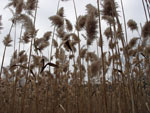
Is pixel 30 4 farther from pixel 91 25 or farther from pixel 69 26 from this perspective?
pixel 91 25

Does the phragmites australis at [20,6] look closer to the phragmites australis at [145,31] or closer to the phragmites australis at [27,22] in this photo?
the phragmites australis at [27,22]

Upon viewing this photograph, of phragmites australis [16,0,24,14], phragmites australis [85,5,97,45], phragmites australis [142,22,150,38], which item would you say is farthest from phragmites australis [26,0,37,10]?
phragmites australis [142,22,150,38]

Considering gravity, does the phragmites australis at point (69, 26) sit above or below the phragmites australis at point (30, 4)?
below

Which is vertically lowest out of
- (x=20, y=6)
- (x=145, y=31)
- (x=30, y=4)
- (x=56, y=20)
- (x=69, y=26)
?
(x=145, y=31)

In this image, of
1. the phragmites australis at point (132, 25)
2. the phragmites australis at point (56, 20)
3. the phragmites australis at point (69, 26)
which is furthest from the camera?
the phragmites australis at point (132, 25)

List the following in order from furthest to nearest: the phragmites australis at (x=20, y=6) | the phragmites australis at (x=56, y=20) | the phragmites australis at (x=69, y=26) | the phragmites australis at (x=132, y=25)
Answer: the phragmites australis at (x=132, y=25) < the phragmites australis at (x=69, y=26) < the phragmites australis at (x=20, y=6) < the phragmites australis at (x=56, y=20)

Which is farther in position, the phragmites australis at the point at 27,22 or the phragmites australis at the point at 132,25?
the phragmites australis at the point at 132,25

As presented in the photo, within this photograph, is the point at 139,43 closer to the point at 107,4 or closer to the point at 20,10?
the point at 107,4

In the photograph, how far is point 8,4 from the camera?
2.88 meters

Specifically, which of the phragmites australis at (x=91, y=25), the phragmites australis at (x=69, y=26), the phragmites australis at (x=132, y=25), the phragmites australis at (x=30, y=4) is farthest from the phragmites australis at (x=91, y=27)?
the phragmites australis at (x=132, y=25)

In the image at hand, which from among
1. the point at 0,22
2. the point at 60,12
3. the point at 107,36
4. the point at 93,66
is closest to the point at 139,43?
the point at 107,36

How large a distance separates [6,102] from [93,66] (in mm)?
3488

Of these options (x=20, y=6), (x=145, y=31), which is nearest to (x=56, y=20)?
(x=20, y=6)

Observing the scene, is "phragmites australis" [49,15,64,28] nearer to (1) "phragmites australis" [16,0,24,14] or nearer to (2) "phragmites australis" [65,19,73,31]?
(2) "phragmites australis" [65,19,73,31]
